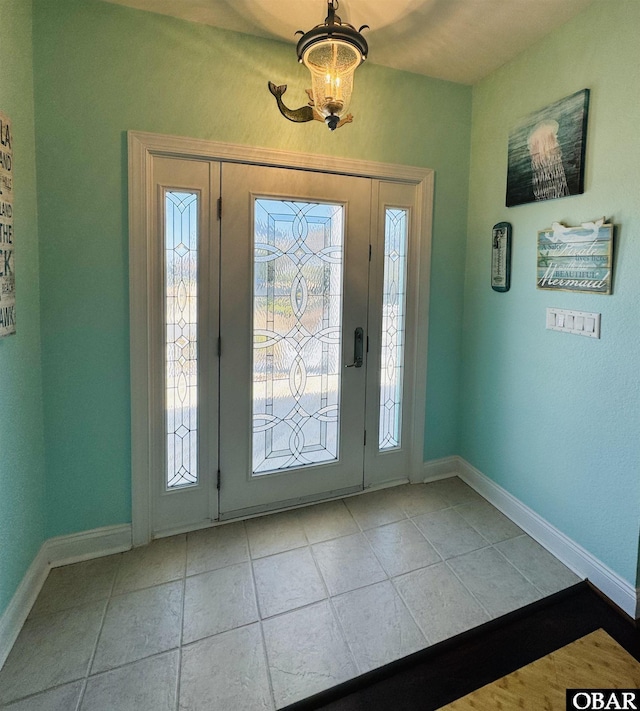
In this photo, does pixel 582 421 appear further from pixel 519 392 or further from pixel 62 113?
pixel 62 113

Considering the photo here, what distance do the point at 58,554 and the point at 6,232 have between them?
4.96ft

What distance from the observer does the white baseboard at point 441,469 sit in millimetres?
2680

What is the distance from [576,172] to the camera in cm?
180

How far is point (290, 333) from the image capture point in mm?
2213

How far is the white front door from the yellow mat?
127 centimetres

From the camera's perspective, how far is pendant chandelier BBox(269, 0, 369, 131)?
1384 mm

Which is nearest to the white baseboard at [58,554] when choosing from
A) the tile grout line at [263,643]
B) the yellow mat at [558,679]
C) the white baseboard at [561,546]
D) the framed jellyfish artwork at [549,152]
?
the tile grout line at [263,643]

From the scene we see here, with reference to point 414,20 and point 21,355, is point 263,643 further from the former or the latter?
point 414,20

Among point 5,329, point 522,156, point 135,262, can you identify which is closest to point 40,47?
point 135,262

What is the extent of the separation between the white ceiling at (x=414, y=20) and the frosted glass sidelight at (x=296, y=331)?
0.80 meters

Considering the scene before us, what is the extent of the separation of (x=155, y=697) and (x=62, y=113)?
2.33m

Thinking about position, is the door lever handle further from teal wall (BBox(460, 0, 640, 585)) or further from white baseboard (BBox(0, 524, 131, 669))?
white baseboard (BBox(0, 524, 131, 669))

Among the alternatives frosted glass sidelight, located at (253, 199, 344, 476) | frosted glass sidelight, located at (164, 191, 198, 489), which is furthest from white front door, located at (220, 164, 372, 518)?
frosted glass sidelight, located at (164, 191, 198, 489)

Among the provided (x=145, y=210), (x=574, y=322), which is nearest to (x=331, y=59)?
(x=145, y=210)
